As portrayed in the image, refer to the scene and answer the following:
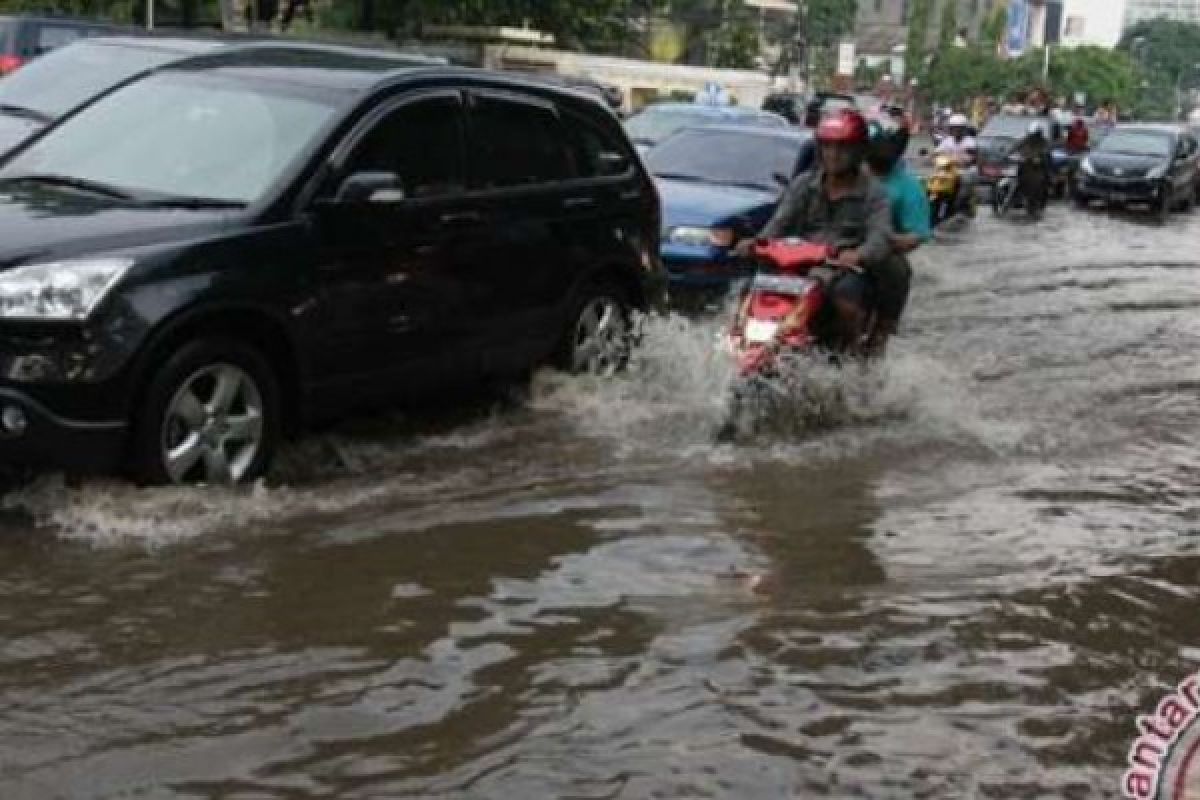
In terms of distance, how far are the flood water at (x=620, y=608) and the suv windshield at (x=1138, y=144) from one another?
22.7 metres

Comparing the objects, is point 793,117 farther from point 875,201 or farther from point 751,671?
point 751,671

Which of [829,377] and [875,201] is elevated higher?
[875,201]

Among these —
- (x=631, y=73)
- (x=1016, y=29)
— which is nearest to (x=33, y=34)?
(x=631, y=73)

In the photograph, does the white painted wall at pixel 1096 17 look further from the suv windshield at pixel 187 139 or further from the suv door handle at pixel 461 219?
the suv windshield at pixel 187 139

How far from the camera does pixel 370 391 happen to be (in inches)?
279

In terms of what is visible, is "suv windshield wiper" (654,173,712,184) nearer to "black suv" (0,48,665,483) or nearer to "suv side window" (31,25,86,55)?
"black suv" (0,48,665,483)

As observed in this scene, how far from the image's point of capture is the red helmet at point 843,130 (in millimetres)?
8078

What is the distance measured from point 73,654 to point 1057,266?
1546cm

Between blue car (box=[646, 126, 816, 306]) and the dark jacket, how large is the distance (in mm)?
2715

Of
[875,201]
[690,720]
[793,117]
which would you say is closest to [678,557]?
[690,720]

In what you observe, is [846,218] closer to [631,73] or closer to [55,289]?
[55,289]

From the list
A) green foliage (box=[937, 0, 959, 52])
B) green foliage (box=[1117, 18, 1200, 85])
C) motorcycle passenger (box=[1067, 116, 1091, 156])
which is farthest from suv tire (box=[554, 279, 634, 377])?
green foliage (box=[1117, 18, 1200, 85])

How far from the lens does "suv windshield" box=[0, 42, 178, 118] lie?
11.1 m

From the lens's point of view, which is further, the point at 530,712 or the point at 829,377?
the point at 829,377
